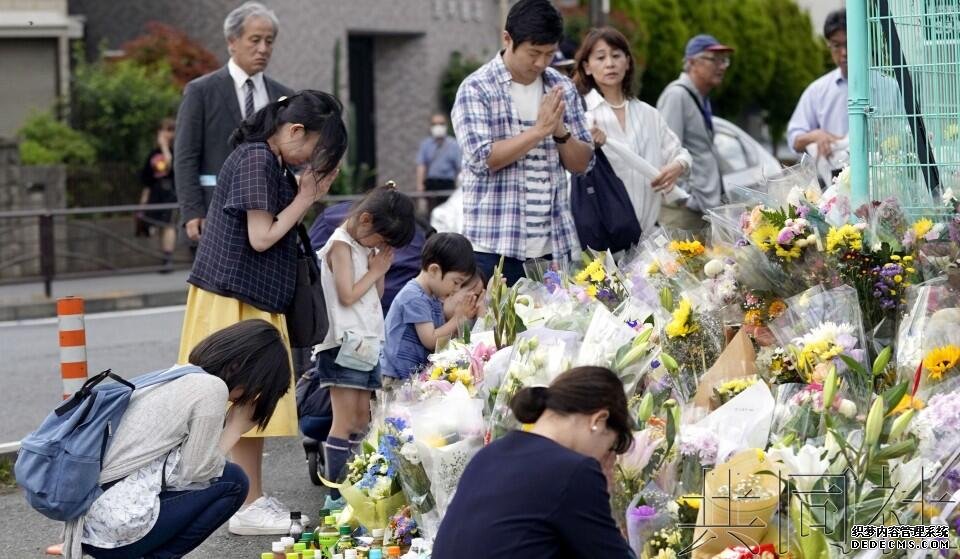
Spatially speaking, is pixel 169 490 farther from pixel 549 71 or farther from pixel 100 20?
pixel 100 20

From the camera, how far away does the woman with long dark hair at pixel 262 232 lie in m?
5.89

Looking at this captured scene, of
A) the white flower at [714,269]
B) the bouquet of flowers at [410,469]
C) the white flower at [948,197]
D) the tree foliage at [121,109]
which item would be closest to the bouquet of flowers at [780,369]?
the white flower at [714,269]

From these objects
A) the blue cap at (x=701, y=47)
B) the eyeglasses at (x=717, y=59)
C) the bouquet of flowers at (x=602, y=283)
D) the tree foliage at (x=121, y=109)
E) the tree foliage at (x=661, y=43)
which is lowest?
the bouquet of flowers at (x=602, y=283)

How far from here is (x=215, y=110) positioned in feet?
23.9

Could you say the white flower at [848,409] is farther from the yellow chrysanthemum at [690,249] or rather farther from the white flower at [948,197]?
the yellow chrysanthemum at [690,249]

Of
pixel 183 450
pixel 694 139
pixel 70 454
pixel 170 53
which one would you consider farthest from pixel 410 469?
pixel 170 53

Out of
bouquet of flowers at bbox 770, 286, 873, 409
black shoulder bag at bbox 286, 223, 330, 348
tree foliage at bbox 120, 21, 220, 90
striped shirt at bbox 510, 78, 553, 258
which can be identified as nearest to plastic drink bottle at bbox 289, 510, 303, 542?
black shoulder bag at bbox 286, 223, 330, 348

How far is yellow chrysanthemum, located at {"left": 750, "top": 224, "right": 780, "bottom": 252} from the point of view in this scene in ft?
17.3

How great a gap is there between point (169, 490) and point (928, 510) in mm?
2363

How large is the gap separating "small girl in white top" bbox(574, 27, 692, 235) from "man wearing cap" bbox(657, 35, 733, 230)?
0.42 metres

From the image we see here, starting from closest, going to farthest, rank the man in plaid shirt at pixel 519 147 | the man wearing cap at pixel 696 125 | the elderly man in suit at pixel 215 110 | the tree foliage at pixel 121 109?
the man in plaid shirt at pixel 519 147
the elderly man in suit at pixel 215 110
the man wearing cap at pixel 696 125
the tree foliage at pixel 121 109

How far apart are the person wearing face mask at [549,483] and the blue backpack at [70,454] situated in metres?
1.47

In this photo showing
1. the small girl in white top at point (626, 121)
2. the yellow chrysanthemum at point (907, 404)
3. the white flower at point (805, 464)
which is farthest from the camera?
the small girl in white top at point (626, 121)

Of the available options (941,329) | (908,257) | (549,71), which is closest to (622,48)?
(549,71)
